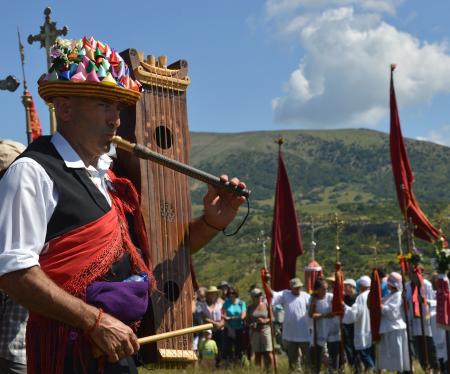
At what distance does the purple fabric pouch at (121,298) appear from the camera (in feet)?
11.9

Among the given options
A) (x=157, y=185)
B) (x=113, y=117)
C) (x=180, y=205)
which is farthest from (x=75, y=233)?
(x=180, y=205)

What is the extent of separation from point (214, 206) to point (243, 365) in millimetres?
12185

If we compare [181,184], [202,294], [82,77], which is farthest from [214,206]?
[202,294]

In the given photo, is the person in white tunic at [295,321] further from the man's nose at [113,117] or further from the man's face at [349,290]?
the man's nose at [113,117]

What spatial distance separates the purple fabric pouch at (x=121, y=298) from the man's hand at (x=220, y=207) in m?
0.75

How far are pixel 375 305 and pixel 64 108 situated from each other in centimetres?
1171

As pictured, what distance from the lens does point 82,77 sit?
3.78 m

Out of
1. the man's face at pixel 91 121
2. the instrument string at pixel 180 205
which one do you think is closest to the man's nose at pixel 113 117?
the man's face at pixel 91 121

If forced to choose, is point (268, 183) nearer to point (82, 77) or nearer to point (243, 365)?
point (243, 365)

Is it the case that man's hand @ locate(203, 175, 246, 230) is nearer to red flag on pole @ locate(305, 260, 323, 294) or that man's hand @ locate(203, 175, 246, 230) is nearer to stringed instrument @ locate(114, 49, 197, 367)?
stringed instrument @ locate(114, 49, 197, 367)

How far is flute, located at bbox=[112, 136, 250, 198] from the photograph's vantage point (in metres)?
4.13

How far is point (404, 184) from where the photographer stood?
13.5 m

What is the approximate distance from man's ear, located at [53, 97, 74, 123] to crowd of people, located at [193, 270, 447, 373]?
10.5 meters

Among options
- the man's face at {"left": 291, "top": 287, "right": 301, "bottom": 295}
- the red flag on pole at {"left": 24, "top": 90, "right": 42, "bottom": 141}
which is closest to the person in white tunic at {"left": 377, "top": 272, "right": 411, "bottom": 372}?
the man's face at {"left": 291, "top": 287, "right": 301, "bottom": 295}
